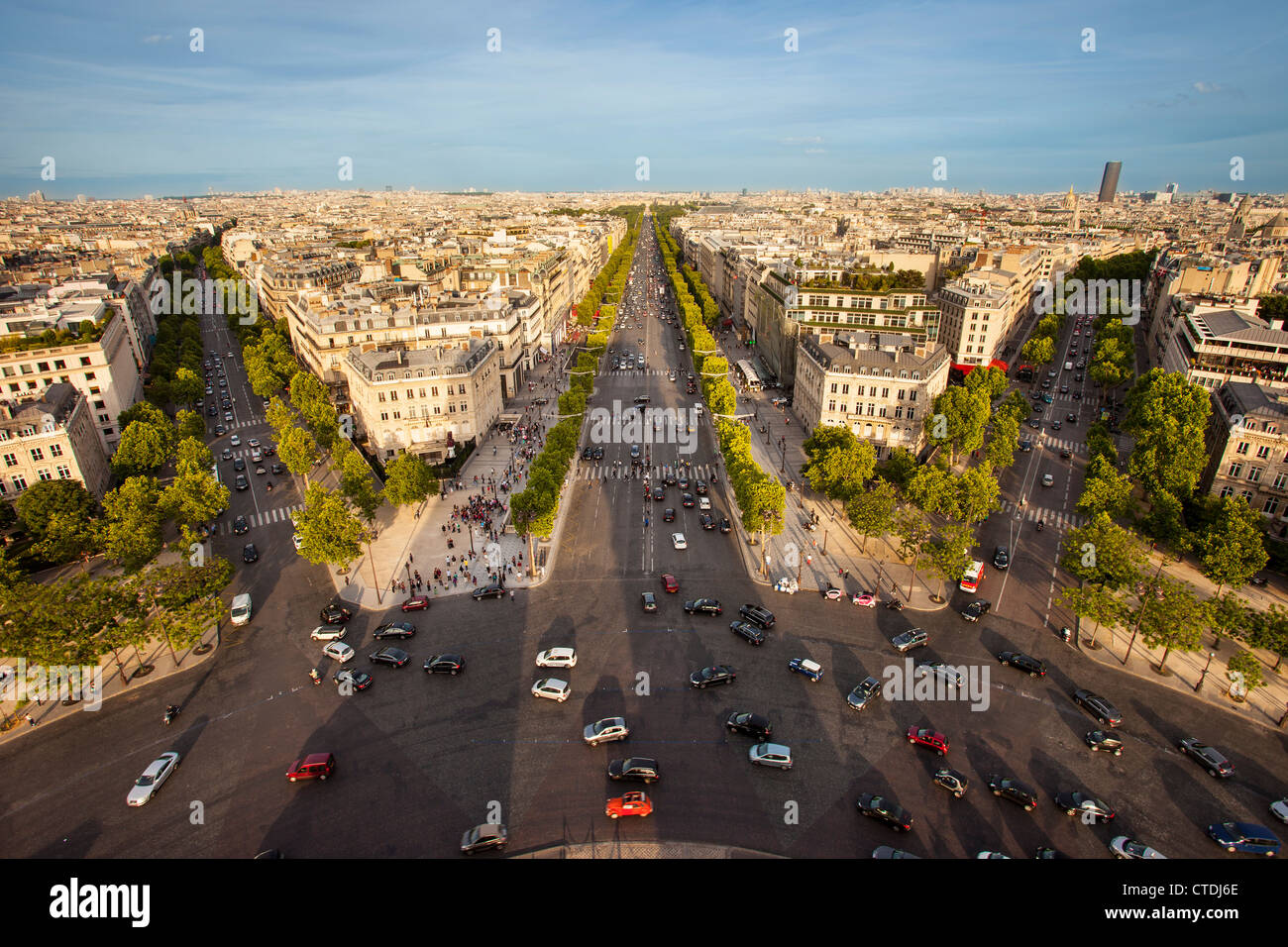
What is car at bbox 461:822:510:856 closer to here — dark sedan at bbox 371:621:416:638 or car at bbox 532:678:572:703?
car at bbox 532:678:572:703

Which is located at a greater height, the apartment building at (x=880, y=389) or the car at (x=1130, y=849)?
the apartment building at (x=880, y=389)

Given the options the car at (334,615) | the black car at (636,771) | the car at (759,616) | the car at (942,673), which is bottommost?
the black car at (636,771)

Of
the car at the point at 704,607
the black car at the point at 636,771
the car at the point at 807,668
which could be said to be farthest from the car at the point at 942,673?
the black car at the point at 636,771

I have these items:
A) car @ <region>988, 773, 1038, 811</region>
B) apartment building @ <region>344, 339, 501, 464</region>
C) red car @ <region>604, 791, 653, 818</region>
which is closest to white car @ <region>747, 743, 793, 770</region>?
red car @ <region>604, 791, 653, 818</region>

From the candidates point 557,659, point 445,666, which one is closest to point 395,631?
point 445,666

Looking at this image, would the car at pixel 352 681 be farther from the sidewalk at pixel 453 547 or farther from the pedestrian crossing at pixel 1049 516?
the pedestrian crossing at pixel 1049 516

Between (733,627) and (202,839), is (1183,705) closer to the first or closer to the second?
(733,627)
